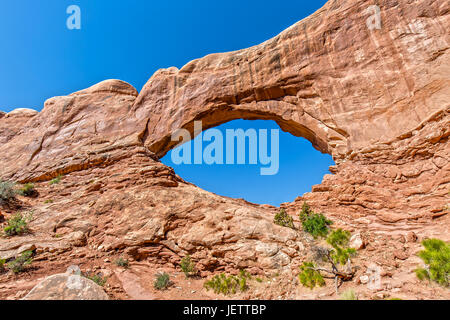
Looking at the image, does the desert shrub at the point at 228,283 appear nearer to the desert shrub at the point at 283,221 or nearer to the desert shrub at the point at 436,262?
the desert shrub at the point at 283,221

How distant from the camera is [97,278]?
864 cm

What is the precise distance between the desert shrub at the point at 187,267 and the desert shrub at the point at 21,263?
614 centimetres

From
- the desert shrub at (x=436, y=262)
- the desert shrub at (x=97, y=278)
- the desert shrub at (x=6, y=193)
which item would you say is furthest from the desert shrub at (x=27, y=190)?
the desert shrub at (x=436, y=262)

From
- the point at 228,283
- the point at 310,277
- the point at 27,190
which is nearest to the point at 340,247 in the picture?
the point at 310,277

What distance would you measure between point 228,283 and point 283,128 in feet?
44.4

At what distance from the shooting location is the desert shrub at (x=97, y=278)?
855 cm

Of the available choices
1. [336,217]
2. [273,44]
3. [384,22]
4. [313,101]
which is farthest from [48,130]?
[384,22]

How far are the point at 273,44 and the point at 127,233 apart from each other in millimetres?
17432

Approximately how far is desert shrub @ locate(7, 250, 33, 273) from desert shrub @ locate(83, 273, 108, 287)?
2573 millimetres

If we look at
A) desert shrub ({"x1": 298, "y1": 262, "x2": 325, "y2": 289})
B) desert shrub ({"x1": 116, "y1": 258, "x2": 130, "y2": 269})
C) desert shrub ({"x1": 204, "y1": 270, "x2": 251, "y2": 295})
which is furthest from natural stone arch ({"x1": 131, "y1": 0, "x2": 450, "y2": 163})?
desert shrub ({"x1": 116, "y1": 258, "x2": 130, "y2": 269})

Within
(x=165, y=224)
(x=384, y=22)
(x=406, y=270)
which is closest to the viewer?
(x=406, y=270)

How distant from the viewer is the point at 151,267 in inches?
419

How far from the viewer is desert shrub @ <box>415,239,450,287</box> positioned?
22.9 feet

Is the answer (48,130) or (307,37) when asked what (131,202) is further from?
(307,37)
